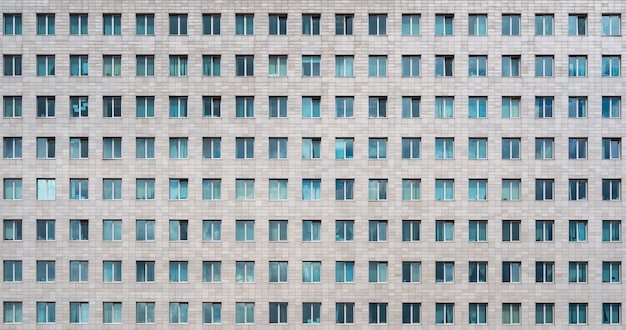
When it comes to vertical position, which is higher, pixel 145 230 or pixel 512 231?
pixel 145 230

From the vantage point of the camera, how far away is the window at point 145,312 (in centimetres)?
3030

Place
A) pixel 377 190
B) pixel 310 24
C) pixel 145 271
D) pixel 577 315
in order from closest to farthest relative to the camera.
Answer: pixel 577 315 < pixel 145 271 < pixel 377 190 < pixel 310 24

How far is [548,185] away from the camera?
100 ft

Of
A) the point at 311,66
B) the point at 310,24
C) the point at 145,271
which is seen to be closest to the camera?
the point at 145,271

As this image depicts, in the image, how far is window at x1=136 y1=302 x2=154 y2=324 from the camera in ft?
99.4

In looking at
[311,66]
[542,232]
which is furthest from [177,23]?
[542,232]

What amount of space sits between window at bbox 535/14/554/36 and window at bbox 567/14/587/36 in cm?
100

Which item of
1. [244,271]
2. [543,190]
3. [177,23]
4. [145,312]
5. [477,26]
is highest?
[177,23]

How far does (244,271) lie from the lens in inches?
1196

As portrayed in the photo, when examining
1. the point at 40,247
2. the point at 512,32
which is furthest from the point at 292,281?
the point at 512,32

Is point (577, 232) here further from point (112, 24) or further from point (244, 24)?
point (112, 24)

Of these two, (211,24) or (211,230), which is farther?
(211,24)

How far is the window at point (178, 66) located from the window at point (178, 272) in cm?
1099

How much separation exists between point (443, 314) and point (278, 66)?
17377mm
